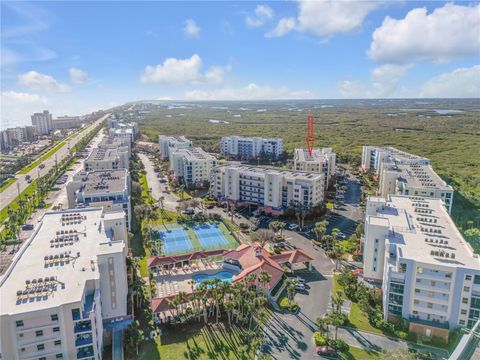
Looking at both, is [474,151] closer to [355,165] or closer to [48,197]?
[355,165]

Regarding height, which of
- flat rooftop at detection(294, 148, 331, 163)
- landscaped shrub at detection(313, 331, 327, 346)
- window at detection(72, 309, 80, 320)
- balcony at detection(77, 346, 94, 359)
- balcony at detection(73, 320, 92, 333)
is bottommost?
landscaped shrub at detection(313, 331, 327, 346)

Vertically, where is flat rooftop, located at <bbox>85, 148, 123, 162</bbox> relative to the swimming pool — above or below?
above

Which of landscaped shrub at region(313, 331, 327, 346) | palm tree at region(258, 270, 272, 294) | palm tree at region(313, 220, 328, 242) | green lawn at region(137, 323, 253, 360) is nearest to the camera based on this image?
green lawn at region(137, 323, 253, 360)

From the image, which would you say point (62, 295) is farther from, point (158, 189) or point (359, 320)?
point (158, 189)

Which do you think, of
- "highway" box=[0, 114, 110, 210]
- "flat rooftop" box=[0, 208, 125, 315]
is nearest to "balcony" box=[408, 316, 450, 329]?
"flat rooftop" box=[0, 208, 125, 315]

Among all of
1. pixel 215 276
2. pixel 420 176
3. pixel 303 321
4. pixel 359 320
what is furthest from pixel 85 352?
pixel 420 176

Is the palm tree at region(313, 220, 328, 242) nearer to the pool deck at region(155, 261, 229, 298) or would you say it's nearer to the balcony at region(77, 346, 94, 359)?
the pool deck at region(155, 261, 229, 298)

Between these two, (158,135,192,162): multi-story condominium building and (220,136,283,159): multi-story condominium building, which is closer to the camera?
(158,135,192,162): multi-story condominium building
